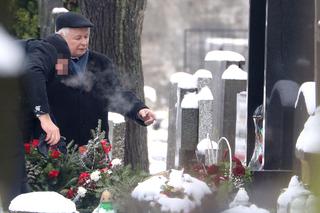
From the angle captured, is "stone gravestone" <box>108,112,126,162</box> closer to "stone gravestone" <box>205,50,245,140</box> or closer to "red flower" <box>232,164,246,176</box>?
"stone gravestone" <box>205,50,245,140</box>

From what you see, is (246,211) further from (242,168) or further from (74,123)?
(74,123)

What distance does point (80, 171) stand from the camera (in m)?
6.40

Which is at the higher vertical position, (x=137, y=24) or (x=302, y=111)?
(x=137, y=24)

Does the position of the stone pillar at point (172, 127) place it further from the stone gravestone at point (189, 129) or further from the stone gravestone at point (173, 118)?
the stone gravestone at point (189, 129)

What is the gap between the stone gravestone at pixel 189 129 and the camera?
8594 mm

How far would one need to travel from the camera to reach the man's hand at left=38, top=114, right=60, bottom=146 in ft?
20.1

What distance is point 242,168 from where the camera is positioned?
6.29 m

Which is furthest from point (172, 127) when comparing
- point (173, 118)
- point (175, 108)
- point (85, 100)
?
point (85, 100)

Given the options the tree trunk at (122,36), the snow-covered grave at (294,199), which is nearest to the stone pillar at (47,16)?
the tree trunk at (122,36)

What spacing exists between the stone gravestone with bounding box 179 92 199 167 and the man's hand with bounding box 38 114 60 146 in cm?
247

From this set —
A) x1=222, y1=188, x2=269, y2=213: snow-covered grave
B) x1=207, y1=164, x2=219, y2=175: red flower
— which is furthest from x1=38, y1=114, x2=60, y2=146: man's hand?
x1=222, y1=188, x2=269, y2=213: snow-covered grave

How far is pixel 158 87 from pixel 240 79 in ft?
Result: 61.8

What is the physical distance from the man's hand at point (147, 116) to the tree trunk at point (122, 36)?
228 centimetres

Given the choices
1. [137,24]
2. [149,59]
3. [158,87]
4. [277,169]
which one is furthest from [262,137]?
[149,59]
